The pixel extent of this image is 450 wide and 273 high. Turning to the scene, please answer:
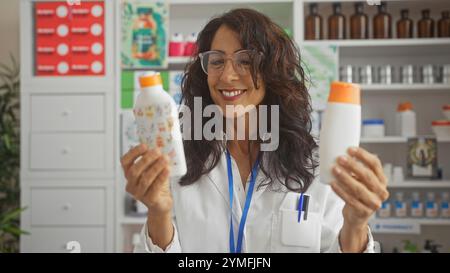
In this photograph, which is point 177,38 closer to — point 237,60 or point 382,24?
point 382,24

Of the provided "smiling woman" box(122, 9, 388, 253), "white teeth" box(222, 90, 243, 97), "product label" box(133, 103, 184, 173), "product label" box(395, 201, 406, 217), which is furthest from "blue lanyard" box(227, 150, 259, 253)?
"product label" box(395, 201, 406, 217)

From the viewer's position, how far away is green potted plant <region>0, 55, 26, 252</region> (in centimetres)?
230

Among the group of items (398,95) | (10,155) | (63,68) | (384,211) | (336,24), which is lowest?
(384,211)

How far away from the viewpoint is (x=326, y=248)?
2.93ft

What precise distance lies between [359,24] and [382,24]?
0.12 metres

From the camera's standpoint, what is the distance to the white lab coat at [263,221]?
2.87 ft

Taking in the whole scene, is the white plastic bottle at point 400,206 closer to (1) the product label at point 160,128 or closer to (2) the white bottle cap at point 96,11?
(2) the white bottle cap at point 96,11

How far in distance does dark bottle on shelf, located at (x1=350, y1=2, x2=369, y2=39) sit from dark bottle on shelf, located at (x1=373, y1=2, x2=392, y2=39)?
0.18 feet

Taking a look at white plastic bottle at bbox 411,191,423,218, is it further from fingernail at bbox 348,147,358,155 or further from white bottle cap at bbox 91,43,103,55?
fingernail at bbox 348,147,358,155

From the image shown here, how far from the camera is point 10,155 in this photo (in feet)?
7.59

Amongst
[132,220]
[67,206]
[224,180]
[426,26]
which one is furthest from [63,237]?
[426,26]

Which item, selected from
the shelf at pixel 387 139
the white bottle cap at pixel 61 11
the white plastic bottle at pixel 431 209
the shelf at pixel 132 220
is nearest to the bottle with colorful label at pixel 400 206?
the white plastic bottle at pixel 431 209

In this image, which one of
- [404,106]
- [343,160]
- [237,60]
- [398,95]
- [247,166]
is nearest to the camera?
[343,160]

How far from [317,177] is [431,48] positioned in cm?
Result: 170
